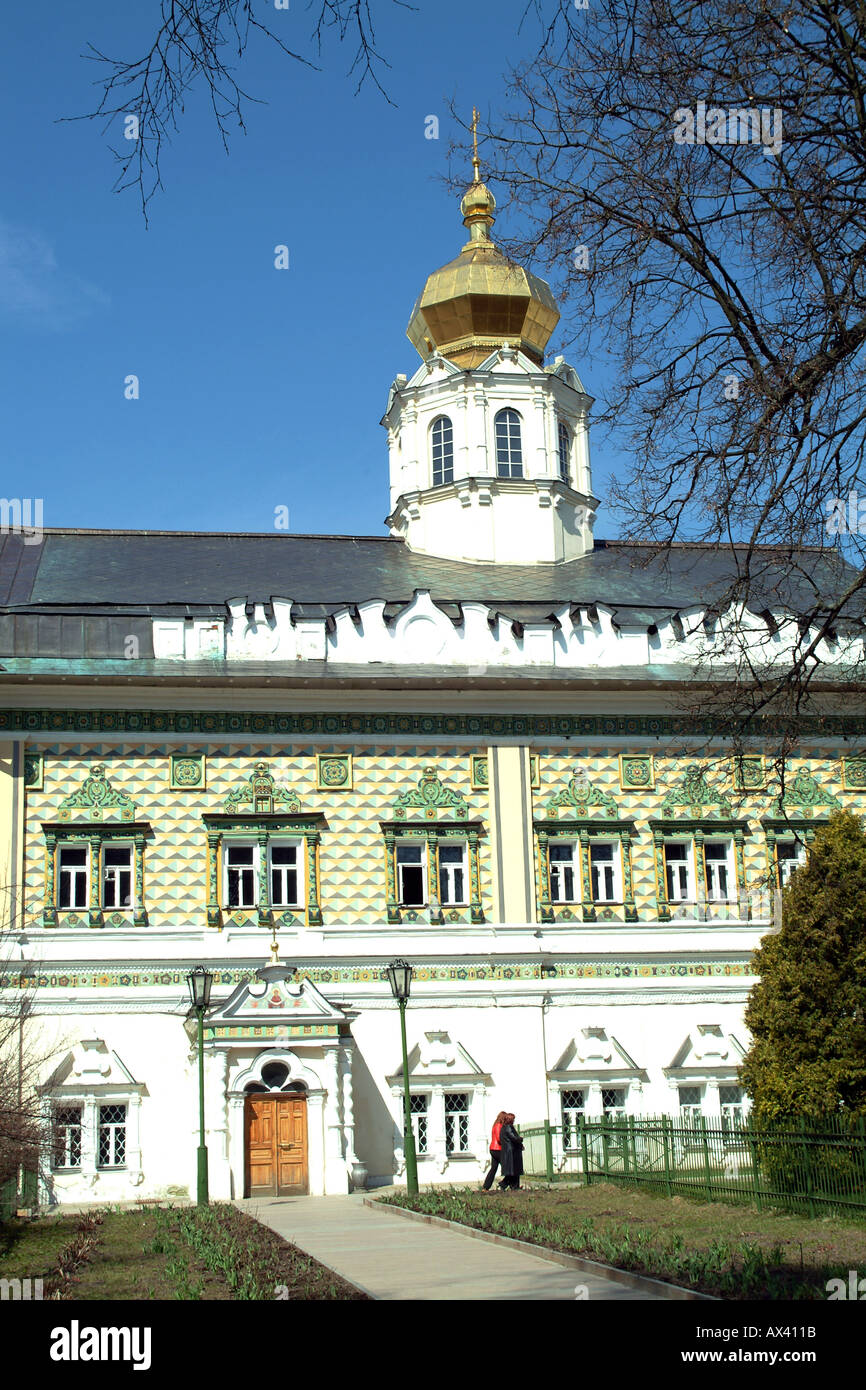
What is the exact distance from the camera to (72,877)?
2538 cm

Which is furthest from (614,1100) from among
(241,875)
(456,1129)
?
(241,875)

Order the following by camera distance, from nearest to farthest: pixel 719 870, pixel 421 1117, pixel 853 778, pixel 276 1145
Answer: pixel 276 1145
pixel 421 1117
pixel 719 870
pixel 853 778

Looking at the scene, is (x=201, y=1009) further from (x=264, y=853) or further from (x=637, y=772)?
(x=637, y=772)

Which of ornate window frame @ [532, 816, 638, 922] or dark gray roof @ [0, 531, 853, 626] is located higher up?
dark gray roof @ [0, 531, 853, 626]

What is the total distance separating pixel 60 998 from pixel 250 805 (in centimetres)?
420

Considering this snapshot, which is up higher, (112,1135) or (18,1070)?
(18,1070)

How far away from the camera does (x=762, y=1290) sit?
10.7m

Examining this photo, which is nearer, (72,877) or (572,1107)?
(72,877)

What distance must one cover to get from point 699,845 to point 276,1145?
878cm

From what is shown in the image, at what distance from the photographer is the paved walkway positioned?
1106cm

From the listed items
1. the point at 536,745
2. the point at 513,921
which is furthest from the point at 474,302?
the point at 513,921

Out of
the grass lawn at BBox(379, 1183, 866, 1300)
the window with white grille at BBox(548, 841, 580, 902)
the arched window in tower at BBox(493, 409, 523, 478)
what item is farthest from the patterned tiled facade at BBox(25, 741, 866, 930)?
the arched window in tower at BBox(493, 409, 523, 478)

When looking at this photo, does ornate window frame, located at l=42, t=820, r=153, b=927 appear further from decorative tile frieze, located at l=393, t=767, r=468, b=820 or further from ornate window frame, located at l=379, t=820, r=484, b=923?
decorative tile frieze, located at l=393, t=767, r=468, b=820

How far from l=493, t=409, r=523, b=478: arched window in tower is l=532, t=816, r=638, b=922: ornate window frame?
907 cm
